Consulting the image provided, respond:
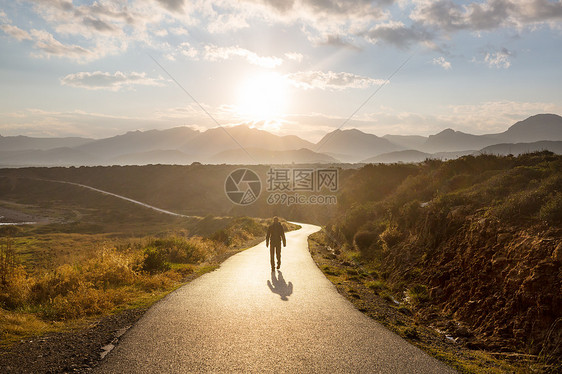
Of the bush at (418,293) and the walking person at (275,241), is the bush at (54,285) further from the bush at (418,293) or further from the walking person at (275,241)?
the bush at (418,293)

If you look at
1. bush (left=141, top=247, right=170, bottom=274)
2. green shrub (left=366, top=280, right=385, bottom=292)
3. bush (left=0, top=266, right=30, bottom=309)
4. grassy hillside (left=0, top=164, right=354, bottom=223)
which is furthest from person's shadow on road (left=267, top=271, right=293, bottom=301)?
grassy hillside (left=0, top=164, right=354, bottom=223)

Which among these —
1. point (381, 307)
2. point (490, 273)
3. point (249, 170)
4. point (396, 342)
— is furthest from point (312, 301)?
point (249, 170)

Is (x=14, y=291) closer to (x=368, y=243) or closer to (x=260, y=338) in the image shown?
(x=260, y=338)

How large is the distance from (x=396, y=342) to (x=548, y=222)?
5.38 m

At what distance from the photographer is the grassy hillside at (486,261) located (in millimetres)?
6430

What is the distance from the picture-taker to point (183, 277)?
1231 centimetres

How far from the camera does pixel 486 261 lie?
28.4 feet

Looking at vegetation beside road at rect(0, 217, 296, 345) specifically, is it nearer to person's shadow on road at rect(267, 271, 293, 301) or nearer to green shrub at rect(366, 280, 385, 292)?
person's shadow on road at rect(267, 271, 293, 301)

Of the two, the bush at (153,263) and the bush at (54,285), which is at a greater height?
the bush at (54,285)

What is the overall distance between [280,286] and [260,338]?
437 centimetres

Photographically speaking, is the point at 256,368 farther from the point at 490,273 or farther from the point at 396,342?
the point at 490,273

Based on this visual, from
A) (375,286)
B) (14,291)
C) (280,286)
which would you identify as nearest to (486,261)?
(375,286)

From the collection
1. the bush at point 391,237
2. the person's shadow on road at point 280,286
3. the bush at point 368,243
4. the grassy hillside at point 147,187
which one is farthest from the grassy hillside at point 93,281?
the grassy hillside at point 147,187

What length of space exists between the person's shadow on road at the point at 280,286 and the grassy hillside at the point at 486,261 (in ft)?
10.7
